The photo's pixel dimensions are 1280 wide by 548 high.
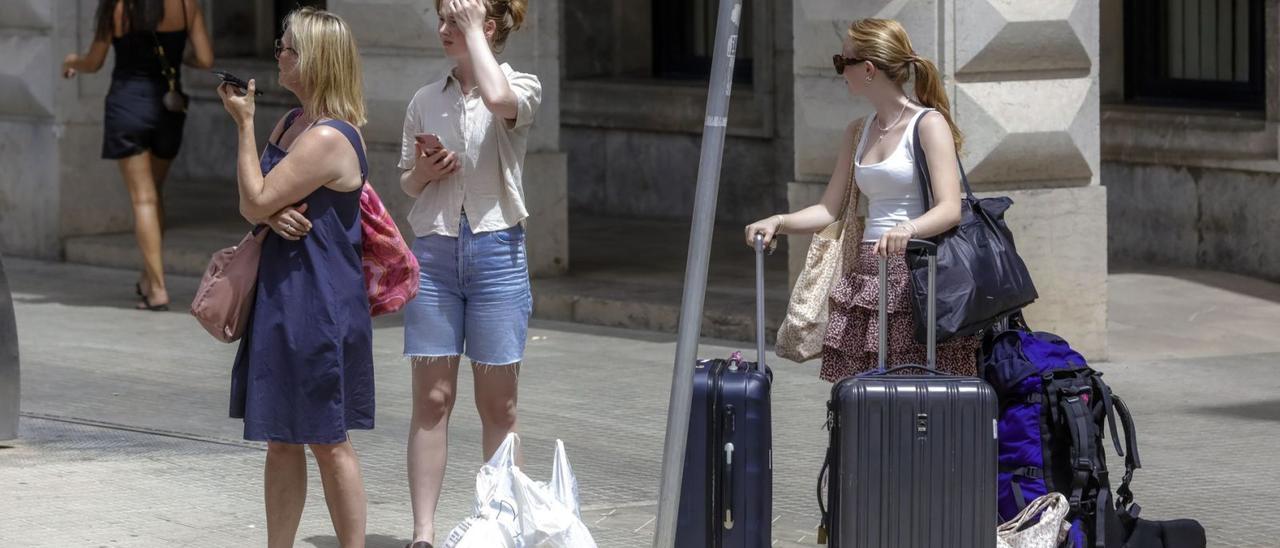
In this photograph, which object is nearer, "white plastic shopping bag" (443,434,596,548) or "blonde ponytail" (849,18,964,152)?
"white plastic shopping bag" (443,434,596,548)

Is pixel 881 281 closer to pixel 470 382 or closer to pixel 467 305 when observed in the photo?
pixel 467 305

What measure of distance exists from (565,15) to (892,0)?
6565 millimetres

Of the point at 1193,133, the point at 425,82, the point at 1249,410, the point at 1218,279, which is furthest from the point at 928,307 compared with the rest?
the point at 1193,133

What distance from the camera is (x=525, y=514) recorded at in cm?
573

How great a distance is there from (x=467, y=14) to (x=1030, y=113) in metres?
4.24

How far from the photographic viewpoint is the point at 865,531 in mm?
5594

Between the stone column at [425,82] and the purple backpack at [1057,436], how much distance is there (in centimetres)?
612

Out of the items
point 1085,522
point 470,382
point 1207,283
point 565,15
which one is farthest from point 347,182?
point 565,15

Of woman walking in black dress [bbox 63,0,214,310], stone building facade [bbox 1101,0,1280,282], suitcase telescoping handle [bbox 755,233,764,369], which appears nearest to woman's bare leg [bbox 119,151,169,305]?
woman walking in black dress [bbox 63,0,214,310]

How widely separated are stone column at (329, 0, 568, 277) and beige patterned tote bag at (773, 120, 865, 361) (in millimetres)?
5577

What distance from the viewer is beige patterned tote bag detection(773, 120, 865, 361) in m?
6.25

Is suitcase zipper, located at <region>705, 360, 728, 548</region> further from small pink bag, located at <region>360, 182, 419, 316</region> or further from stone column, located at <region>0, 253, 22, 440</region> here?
stone column, located at <region>0, 253, 22, 440</region>

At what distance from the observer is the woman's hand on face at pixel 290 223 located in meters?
5.70

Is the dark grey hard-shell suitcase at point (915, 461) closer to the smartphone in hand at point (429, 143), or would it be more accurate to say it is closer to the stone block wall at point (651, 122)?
the smartphone in hand at point (429, 143)
